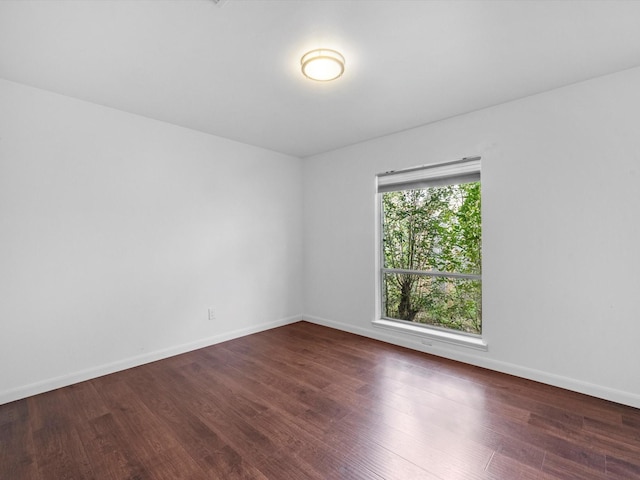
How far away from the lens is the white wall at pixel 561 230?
7.65 ft

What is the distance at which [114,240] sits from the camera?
9.76 ft

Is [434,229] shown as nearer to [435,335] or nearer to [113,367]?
[435,335]

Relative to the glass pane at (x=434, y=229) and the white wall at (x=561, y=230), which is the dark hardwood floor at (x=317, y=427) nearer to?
the white wall at (x=561, y=230)

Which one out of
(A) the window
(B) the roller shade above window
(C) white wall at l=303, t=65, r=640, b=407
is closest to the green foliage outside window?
(A) the window

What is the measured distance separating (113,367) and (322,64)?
3315mm

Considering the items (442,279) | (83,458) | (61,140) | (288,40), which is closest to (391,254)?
(442,279)

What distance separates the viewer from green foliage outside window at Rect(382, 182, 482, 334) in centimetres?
329

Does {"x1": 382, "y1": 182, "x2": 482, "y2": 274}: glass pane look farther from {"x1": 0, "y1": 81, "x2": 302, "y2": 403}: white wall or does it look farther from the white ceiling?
{"x1": 0, "y1": 81, "x2": 302, "y2": 403}: white wall

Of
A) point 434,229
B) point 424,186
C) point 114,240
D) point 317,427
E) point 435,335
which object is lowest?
point 317,427

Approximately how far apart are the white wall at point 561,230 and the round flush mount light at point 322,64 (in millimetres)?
1646

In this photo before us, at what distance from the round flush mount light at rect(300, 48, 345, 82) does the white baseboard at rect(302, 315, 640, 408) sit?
2898 millimetres

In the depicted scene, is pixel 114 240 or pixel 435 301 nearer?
pixel 114 240

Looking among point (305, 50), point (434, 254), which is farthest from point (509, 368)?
point (305, 50)

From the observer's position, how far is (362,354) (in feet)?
11.0
